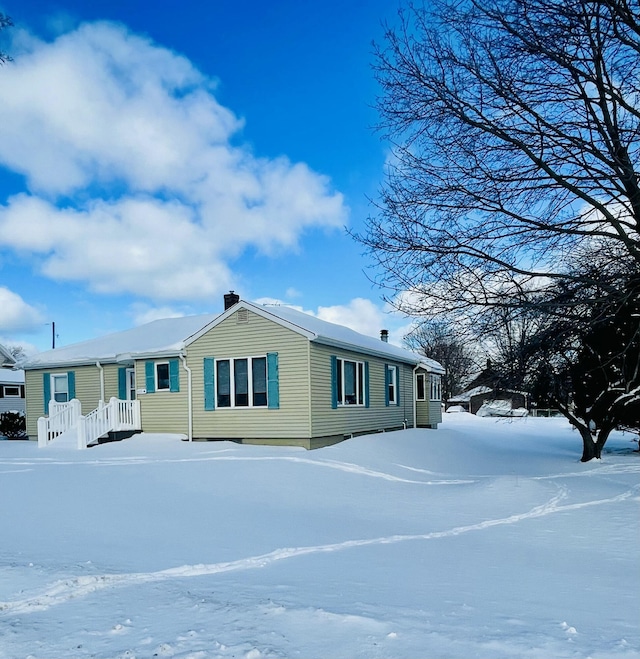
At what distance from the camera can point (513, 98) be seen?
8094mm

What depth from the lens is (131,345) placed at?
67.7ft

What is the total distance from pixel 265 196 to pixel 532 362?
10288 mm

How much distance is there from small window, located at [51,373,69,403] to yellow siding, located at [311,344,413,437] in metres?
10.9

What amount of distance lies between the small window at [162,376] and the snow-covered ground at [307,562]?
524 cm

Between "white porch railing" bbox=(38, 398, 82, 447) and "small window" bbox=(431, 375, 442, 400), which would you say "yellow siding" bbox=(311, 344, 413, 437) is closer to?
"small window" bbox=(431, 375, 442, 400)

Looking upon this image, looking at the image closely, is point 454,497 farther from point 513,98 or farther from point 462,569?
point 513,98

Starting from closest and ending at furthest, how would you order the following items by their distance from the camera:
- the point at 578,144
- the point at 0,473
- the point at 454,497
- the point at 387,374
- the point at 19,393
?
the point at 578,144
the point at 454,497
the point at 0,473
the point at 387,374
the point at 19,393

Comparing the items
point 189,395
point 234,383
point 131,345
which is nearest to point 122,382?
point 131,345

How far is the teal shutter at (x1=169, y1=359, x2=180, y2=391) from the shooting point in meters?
18.4

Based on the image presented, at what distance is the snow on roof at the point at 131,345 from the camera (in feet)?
62.8

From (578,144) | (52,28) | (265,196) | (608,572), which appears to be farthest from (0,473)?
(578,144)

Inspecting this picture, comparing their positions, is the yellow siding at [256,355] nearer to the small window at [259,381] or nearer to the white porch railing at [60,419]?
the small window at [259,381]

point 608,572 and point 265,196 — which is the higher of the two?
point 265,196

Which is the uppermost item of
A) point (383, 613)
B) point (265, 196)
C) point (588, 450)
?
point (265, 196)
